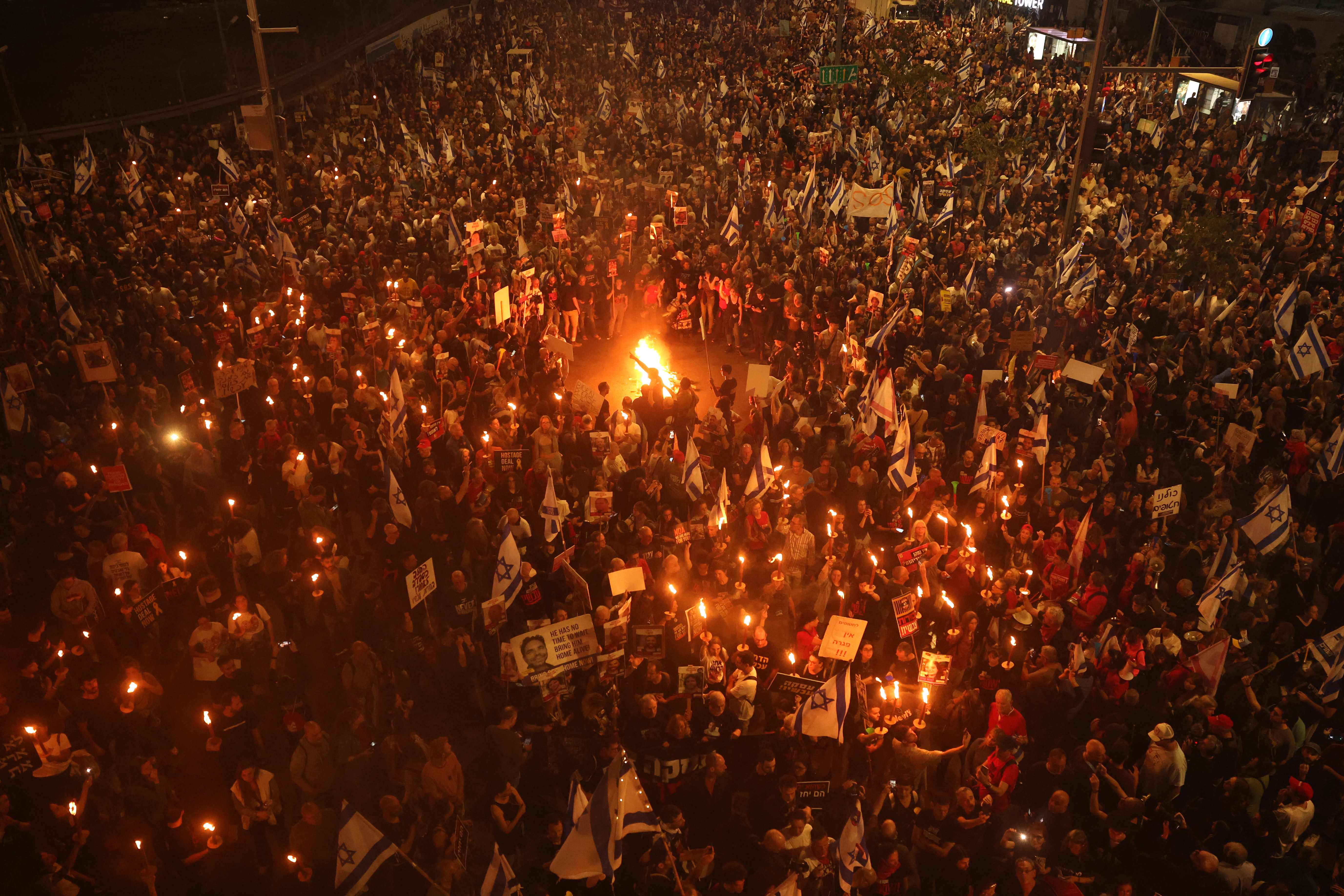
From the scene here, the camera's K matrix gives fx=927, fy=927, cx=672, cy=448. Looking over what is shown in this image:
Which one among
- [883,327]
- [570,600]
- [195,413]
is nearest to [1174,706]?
[570,600]

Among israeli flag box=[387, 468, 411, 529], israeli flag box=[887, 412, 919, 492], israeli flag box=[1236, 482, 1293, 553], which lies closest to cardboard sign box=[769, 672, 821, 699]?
israeli flag box=[887, 412, 919, 492]

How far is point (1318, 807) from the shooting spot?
862 centimetres

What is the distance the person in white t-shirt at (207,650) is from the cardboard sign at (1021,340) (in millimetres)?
12194

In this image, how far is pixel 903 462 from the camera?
11875 mm

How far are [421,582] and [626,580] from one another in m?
2.19

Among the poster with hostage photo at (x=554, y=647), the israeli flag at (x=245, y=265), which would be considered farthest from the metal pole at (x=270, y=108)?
the poster with hostage photo at (x=554, y=647)

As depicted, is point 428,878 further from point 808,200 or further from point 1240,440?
point 808,200

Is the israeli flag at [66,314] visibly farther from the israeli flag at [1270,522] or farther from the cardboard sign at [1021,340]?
the israeli flag at [1270,522]

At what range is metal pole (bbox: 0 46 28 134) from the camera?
29375 mm

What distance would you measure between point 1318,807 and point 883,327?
29.0 feet

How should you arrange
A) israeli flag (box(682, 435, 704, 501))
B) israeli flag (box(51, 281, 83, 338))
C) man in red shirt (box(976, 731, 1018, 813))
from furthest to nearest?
israeli flag (box(51, 281, 83, 338)) → israeli flag (box(682, 435, 704, 501)) → man in red shirt (box(976, 731, 1018, 813))

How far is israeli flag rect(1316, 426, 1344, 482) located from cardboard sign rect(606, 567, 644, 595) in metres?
8.92

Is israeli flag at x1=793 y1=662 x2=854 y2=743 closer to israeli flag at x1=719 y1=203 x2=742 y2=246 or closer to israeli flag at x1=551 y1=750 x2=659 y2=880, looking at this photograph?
israeli flag at x1=551 y1=750 x2=659 y2=880

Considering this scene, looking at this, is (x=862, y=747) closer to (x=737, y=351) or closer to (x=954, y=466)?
(x=954, y=466)
